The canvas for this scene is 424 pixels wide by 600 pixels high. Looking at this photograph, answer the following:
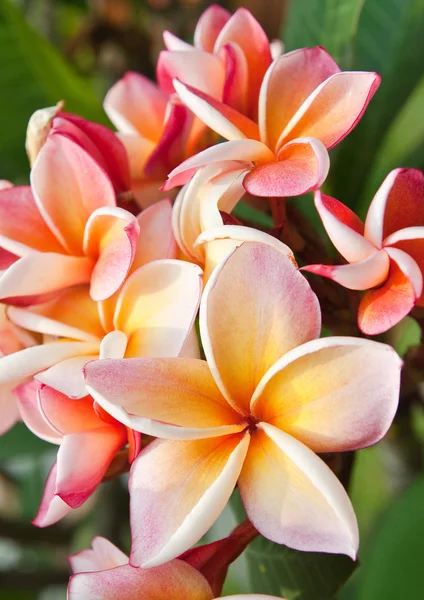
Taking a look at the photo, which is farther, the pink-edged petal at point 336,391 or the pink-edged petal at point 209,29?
the pink-edged petal at point 209,29

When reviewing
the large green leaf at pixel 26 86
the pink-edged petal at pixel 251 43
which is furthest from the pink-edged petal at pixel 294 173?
the large green leaf at pixel 26 86

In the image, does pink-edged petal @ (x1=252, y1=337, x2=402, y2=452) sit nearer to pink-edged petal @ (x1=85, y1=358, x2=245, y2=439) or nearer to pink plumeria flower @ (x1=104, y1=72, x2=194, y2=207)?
pink-edged petal @ (x1=85, y1=358, x2=245, y2=439)

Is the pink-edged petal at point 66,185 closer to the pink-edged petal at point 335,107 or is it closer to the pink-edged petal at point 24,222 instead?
the pink-edged petal at point 24,222

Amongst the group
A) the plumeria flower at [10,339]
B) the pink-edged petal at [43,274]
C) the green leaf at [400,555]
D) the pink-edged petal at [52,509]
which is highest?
the pink-edged petal at [43,274]

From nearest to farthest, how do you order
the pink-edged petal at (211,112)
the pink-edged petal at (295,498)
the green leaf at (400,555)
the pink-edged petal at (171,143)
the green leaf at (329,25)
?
the pink-edged petal at (295,498) → the pink-edged petal at (211,112) → the pink-edged petal at (171,143) → the green leaf at (329,25) → the green leaf at (400,555)

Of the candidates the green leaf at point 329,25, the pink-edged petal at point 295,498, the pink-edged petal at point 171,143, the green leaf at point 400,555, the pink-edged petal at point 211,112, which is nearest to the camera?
the pink-edged petal at point 295,498

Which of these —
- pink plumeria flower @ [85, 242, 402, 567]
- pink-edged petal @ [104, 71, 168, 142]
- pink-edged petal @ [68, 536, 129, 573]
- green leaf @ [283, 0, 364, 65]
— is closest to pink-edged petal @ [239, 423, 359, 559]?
pink plumeria flower @ [85, 242, 402, 567]

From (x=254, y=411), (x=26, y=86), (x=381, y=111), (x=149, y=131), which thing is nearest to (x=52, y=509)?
(x=254, y=411)
